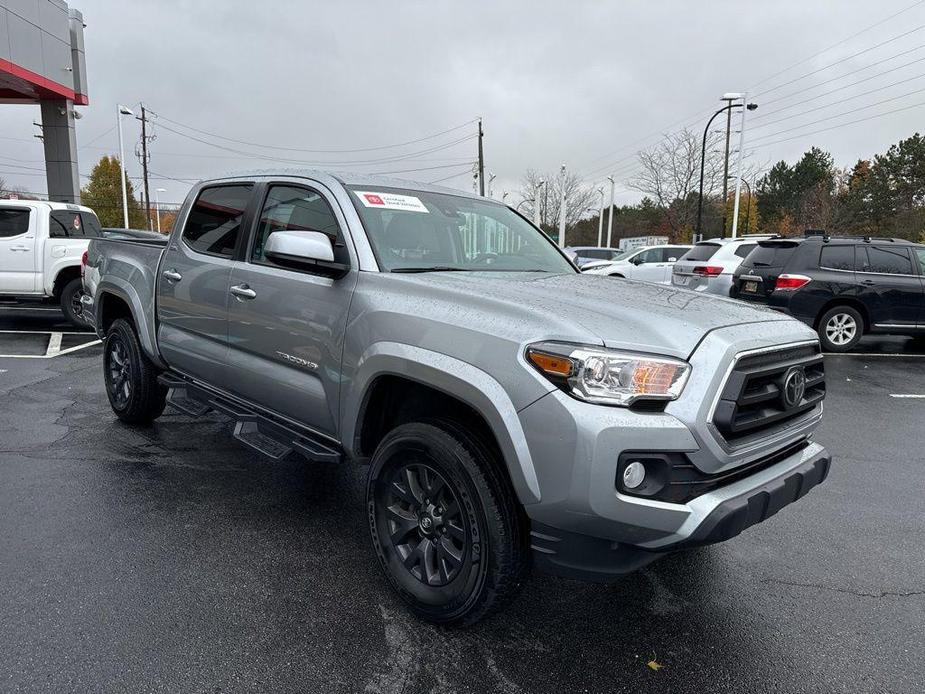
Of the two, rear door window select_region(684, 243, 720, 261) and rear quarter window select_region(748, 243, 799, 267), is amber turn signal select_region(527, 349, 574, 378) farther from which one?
rear door window select_region(684, 243, 720, 261)

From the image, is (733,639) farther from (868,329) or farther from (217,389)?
(868,329)

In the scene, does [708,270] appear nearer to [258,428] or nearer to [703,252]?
[703,252]

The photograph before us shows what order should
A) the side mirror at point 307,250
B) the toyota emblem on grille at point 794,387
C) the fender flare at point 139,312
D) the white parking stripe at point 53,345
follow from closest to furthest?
1. the toyota emblem on grille at point 794,387
2. the side mirror at point 307,250
3. the fender flare at point 139,312
4. the white parking stripe at point 53,345

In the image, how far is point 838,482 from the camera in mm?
4422

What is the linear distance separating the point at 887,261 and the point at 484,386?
9.84 metres

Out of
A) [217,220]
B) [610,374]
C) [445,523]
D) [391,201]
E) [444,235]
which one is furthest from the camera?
[217,220]

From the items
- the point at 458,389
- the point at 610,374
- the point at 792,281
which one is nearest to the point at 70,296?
the point at 458,389

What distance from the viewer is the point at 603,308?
2465 millimetres

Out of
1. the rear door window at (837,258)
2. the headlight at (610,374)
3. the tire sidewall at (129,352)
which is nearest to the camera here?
the headlight at (610,374)

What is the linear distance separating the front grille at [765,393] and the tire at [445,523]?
84 centimetres

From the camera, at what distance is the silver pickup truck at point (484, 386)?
2.11 metres

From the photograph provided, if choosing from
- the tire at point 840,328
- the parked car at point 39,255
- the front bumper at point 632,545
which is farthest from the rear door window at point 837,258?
the parked car at point 39,255

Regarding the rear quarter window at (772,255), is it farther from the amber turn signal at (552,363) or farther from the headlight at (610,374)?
the amber turn signal at (552,363)

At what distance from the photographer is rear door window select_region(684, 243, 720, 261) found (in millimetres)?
12594
